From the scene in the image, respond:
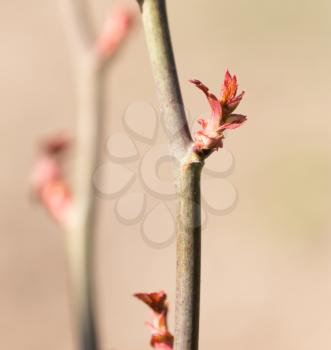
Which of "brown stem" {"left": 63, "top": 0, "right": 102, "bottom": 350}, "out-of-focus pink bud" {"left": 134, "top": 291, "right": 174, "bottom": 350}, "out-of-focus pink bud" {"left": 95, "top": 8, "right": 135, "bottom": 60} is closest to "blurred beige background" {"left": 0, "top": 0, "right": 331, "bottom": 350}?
"out-of-focus pink bud" {"left": 95, "top": 8, "right": 135, "bottom": 60}

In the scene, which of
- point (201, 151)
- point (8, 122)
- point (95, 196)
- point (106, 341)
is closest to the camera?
point (201, 151)

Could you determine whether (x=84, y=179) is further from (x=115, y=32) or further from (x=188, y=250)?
(x=188, y=250)

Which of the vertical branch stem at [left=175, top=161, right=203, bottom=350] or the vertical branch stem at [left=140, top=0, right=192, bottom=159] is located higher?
the vertical branch stem at [left=140, top=0, right=192, bottom=159]

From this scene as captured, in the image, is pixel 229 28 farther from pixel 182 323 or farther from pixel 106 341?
pixel 182 323

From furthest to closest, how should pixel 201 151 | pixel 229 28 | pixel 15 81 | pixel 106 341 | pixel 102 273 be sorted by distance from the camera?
pixel 229 28, pixel 15 81, pixel 102 273, pixel 106 341, pixel 201 151

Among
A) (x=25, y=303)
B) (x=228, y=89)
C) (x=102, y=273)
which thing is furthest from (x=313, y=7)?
(x=228, y=89)

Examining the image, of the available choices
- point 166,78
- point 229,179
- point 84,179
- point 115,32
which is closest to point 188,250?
point 166,78

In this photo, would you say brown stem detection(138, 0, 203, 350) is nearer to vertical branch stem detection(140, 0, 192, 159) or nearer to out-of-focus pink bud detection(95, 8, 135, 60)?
vertical branch stem detection(140, 0, 192, 159)
